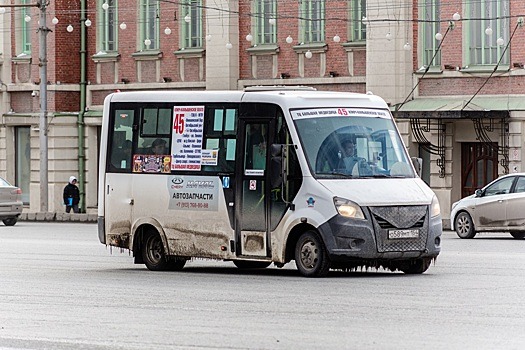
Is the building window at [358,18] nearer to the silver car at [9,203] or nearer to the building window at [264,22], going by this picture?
the building window at [264,22]

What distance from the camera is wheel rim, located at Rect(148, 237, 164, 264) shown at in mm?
23266

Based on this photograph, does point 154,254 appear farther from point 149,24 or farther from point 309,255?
point 149,24

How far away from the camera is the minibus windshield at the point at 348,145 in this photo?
69.6ft

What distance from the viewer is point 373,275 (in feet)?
70.7

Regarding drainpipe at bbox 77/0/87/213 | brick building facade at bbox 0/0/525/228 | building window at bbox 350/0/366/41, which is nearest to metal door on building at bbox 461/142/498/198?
brick building facade at bbox 0/0/525/228

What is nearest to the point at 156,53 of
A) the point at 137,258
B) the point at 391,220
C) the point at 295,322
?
the point at 137,258

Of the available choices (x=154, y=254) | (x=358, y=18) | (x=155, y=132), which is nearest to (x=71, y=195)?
(x=358, y=18)

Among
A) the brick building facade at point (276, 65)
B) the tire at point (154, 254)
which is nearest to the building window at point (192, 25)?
the brick building facade at point (276, 65)

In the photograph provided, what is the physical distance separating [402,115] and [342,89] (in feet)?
10.4

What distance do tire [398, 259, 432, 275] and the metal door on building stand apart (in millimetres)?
21940

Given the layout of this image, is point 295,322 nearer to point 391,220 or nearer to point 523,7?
point 391,220

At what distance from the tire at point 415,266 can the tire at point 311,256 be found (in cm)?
137

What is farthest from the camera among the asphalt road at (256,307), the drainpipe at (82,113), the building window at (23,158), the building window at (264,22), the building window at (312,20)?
the building window at (23,158)

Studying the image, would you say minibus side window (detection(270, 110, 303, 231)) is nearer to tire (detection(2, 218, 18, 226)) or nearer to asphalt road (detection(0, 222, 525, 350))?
asphalt road (detection(0, 222, 525, 350))
